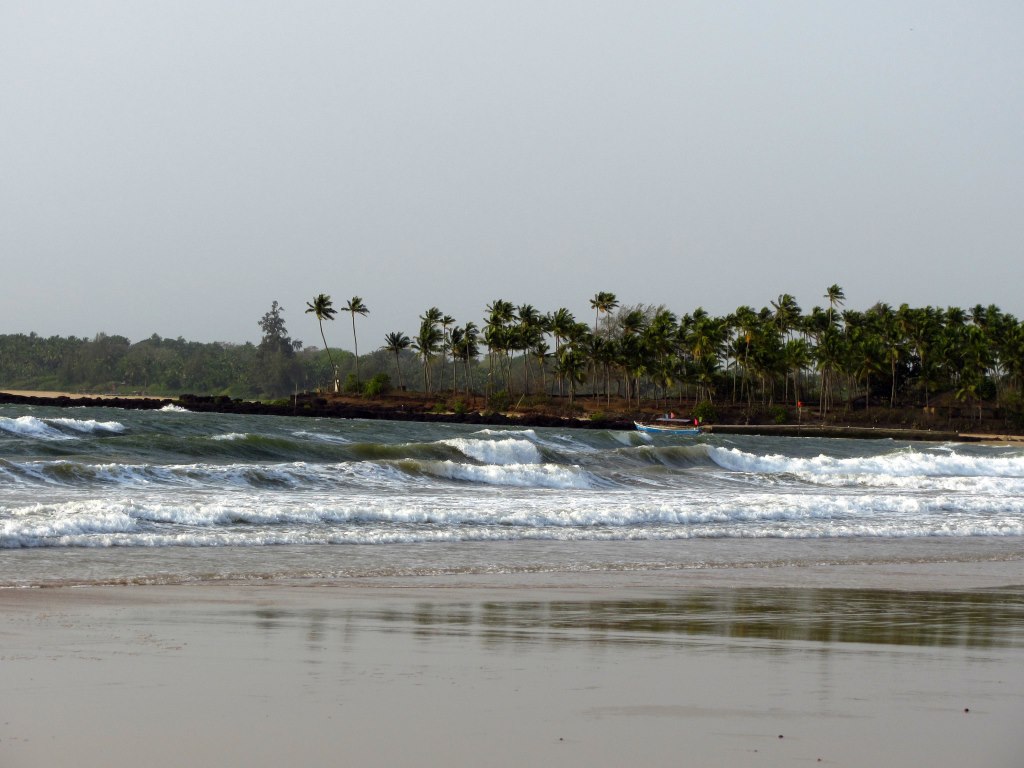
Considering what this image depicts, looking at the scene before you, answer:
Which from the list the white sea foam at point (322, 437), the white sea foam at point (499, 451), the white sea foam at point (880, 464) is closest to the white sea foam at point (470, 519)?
the white sea foam at point (499, 451)

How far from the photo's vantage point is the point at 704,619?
27.8ft

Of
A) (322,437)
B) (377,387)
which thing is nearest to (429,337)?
(377,387)

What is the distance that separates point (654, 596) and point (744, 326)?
98.4 metres

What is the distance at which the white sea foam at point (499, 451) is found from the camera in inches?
1334

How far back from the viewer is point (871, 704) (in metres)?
5.50

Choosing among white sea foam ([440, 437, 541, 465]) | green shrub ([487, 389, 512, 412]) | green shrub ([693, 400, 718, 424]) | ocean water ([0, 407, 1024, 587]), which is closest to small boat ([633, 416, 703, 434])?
green shrub ([693, 400, 718, 424])

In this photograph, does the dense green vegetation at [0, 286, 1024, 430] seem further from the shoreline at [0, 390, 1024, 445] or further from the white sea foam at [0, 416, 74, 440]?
the white sea foam at [0, 416, 74, 440]

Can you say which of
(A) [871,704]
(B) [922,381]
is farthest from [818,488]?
(B) [922,381]

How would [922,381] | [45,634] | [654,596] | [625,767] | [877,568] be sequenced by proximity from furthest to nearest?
[922,381] < [877,568] < [654,596] < [45,634] < [625,767]

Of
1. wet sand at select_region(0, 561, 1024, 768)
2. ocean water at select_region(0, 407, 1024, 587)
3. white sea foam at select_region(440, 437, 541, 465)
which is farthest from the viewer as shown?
white sea foam at select_region(440, 437, 541, 465)

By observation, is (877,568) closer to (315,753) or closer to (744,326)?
(315,753)

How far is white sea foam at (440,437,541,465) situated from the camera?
33875 millimetres

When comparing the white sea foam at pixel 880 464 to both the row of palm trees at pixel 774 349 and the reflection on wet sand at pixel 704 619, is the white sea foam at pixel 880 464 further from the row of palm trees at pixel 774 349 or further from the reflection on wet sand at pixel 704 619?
the row of palm trees at pixel 774 349

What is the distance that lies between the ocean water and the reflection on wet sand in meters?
2.66
